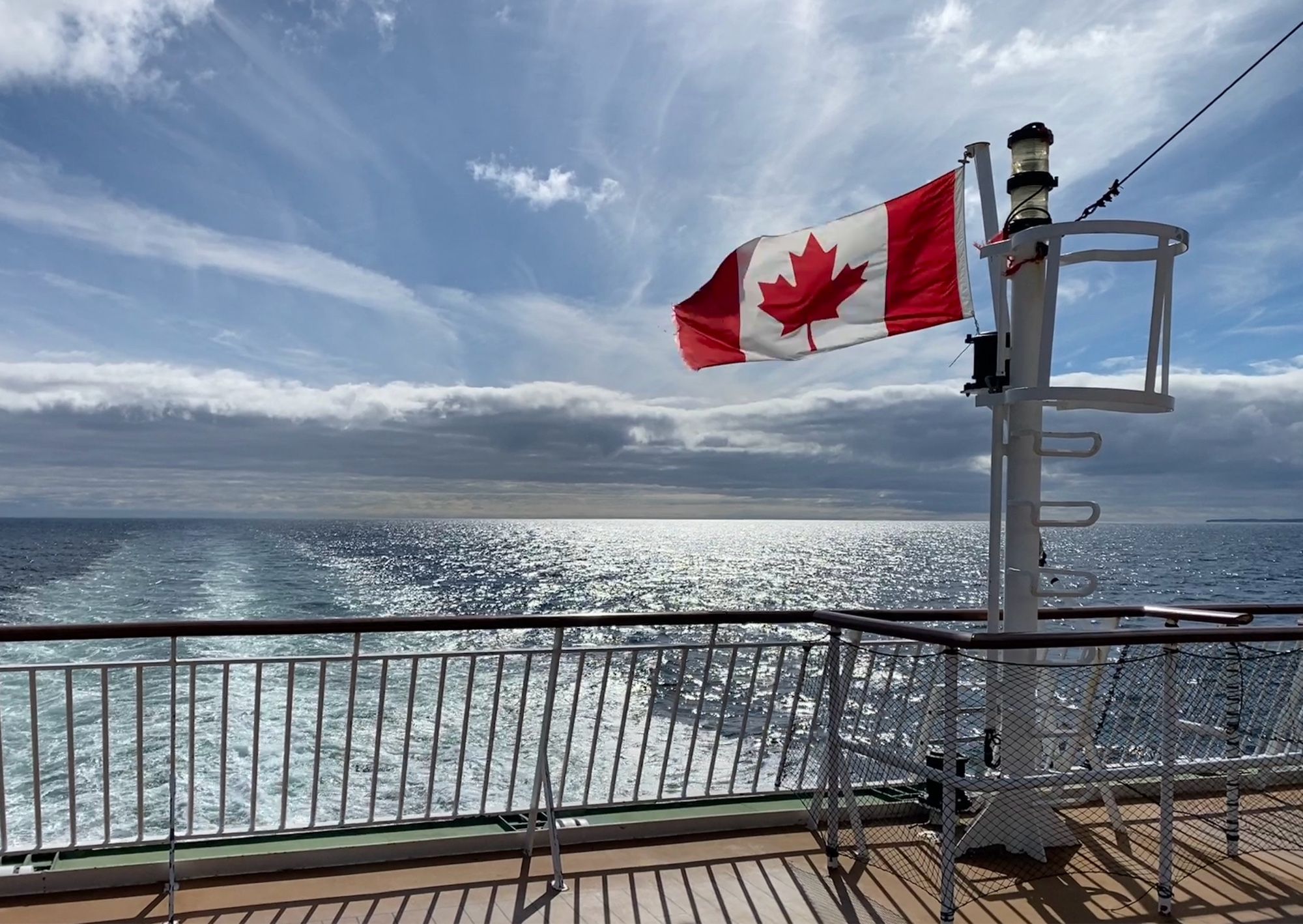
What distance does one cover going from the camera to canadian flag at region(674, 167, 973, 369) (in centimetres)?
425

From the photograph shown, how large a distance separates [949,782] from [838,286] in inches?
96.6

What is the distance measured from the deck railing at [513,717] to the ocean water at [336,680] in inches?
2.1

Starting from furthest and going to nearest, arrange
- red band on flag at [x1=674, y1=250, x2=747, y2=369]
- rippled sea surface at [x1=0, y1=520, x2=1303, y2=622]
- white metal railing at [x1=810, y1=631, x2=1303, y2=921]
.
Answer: rippled sea surface at [x1=0, y1=520, x2=1303, y2=622] < red band on flag at [x1=674, y1=250, x2=747, y2=369] < white metal railing at [x1=810, y1=631, x2=1303, y2=921]

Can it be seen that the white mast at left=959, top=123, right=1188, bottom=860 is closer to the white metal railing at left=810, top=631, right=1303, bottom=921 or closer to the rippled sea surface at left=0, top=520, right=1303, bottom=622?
the white metal railing at left=810, top=631, right=1303, bottom=921

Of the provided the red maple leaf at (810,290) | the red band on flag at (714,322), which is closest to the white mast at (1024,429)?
the red maple leaf at (810,290)

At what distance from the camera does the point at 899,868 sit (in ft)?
11.9

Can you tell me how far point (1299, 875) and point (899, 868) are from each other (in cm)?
Answer: 155

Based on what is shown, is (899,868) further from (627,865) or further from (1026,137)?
(1026,137)

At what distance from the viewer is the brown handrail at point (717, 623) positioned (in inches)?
119

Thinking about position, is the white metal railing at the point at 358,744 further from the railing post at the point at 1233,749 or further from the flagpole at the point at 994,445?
the railing post at the point at 1233,749

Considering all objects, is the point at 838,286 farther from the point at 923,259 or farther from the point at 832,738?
the point at 832,738

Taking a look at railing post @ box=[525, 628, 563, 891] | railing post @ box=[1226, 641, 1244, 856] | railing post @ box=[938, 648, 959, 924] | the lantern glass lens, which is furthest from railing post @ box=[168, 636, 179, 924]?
railing post @ box=[1226, 641, 1244, 856]

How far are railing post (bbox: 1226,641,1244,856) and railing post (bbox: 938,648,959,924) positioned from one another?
1507 millimetres

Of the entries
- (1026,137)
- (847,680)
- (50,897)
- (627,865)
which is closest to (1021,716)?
(847,680)
